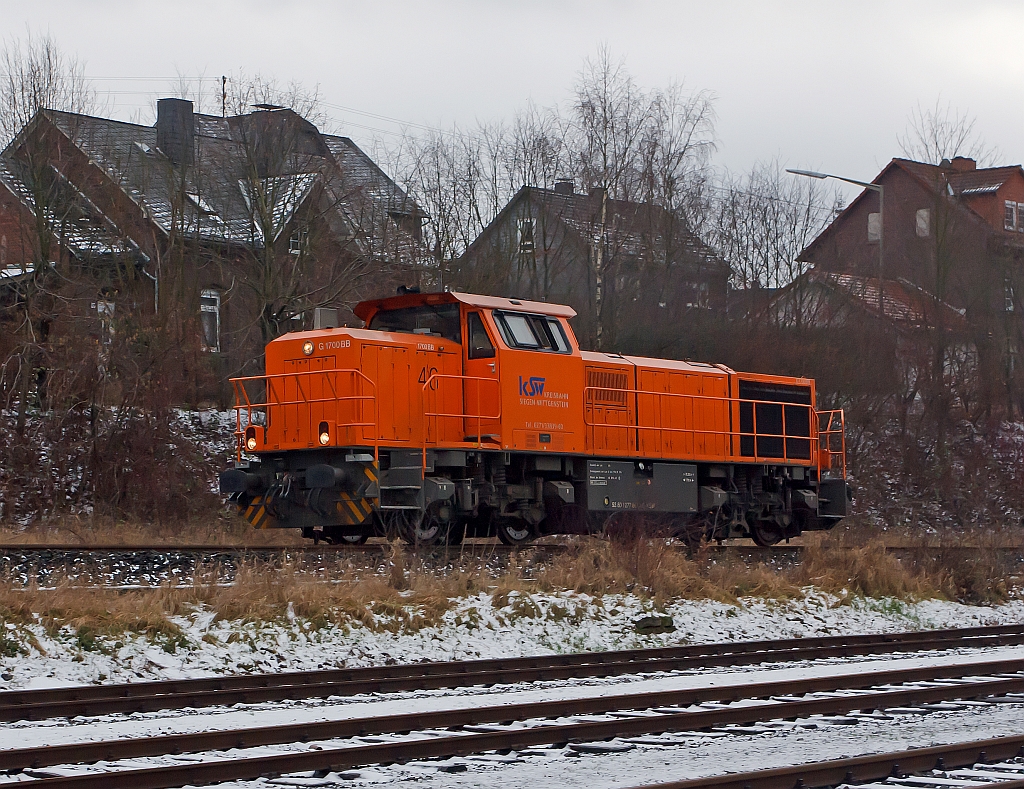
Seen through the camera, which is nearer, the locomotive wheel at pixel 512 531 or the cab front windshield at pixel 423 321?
the cab front windshield at pixel 423 321

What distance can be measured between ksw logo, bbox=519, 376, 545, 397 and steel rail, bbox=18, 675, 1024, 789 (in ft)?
26.3

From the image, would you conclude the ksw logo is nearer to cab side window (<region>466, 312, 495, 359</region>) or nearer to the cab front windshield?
cab side window (<region>466, 312, 495, 359</region>)

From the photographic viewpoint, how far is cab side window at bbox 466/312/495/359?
52.2ft

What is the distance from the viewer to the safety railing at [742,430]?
1788 centimetres

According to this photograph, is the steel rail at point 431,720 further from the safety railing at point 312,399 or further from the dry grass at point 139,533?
the dry grass at point 139,533

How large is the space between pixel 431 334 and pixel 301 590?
220 inches

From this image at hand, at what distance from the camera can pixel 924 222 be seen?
39312 millimetres

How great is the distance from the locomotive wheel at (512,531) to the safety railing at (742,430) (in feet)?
5.59

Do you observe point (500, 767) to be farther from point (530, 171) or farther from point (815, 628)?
point (530, 171)

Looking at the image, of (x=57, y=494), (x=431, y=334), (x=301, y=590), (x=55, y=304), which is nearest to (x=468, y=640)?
(x=301, y=590)

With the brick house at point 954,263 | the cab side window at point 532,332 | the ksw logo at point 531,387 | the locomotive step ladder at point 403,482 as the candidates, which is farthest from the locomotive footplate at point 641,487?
the brick house at point 954,263

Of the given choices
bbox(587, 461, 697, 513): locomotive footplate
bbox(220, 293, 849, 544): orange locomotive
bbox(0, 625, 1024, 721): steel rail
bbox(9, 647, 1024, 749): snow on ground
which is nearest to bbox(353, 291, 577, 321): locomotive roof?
bbox(220, 293, 849, 544): orange locomotive

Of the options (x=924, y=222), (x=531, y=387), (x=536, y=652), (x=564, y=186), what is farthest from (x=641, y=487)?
(x=924, y=222)

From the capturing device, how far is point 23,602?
1016 cm
